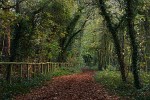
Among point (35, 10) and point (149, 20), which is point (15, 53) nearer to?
point (35, 10)

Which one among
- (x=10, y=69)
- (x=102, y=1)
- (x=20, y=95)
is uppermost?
(x=102, y=1)

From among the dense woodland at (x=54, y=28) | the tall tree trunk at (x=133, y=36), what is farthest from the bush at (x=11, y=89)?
the tall tree trunk at (x=133, y=36)

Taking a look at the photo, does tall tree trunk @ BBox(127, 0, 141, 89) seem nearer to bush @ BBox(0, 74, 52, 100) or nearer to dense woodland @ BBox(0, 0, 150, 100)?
dense woodland @ BBox(0, 0, 150, 100)

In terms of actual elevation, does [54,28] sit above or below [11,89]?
above

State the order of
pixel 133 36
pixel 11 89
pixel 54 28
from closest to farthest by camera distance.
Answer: pixel 11 89
pixel 133 36
pixel 54 28

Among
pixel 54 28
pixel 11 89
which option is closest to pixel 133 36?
pixel 11 89

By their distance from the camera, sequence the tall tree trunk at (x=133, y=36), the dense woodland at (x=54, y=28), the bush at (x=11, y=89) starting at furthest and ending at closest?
the dense woodland at (x=54, y=28), the tall tree trunk at (x=133, y=36), the bush at (x=11, y=89)

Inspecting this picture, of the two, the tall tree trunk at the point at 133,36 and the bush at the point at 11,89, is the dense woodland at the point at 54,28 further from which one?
the bush at the point at 11,89

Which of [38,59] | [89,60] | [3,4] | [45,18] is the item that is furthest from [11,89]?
[89,60]

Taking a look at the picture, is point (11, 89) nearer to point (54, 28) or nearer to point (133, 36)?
point (133, 36)

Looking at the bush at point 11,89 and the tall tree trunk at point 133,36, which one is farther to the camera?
the tall tree trunk at point 133,36

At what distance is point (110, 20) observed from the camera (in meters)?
21.0

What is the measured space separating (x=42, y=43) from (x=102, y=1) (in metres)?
10.5

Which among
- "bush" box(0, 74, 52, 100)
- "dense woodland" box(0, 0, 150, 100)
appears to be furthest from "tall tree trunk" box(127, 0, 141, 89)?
"bush" box(0, 74, 52, 100)
